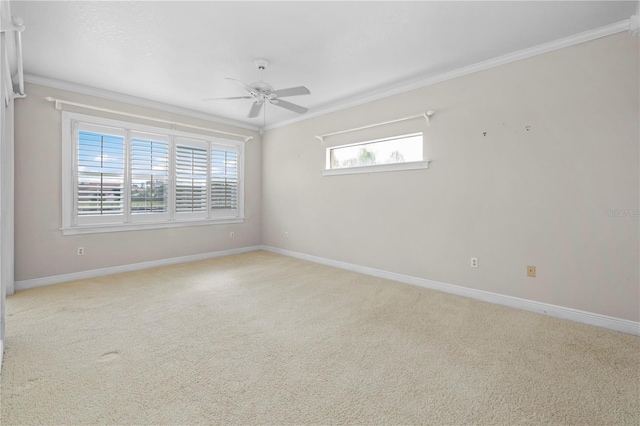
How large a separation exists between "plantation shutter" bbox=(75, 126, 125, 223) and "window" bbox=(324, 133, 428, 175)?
3.07 meters

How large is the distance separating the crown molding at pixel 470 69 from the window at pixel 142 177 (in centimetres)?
196

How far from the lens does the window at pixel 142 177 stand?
12.5ft

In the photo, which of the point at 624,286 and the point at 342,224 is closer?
the point at 624,286

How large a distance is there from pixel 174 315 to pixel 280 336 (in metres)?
1.13

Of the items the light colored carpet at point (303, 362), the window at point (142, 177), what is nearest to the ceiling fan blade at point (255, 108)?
the window at point (142, 177)

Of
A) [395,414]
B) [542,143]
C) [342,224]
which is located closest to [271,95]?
[342,224]

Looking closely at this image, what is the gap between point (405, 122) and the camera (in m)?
3.79

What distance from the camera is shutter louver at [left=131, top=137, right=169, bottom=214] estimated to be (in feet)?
14.0

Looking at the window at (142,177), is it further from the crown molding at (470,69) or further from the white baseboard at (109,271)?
the crown molding at (470,69)

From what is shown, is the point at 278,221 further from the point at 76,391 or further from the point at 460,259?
the point at 76,391

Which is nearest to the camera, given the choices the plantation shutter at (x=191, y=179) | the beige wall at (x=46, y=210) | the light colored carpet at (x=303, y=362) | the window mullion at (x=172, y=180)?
the light colored carpet at (x=303, y=362)

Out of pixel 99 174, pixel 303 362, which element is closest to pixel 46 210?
pixel 99 174

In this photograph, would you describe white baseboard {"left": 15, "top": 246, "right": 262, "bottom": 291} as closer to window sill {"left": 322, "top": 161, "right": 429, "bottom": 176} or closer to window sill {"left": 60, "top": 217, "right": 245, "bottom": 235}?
window sill {"left": 60, "top": 217, "right": 245, "bottom": 235}

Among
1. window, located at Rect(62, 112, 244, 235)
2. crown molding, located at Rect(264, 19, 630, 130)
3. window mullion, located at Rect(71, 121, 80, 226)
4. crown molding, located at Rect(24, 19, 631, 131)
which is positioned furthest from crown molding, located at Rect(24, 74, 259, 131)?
crown molding, located at Rect(264, 19, 630, 130)
